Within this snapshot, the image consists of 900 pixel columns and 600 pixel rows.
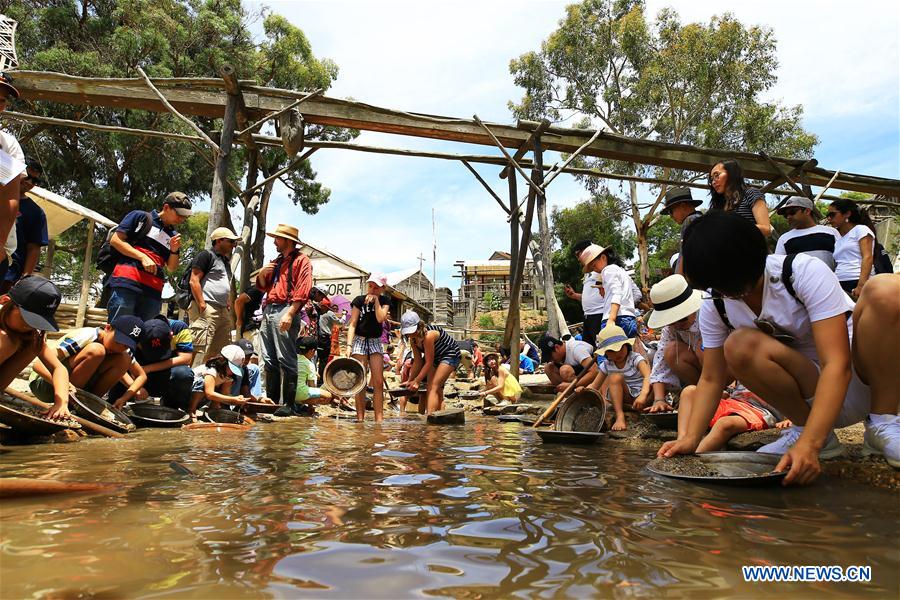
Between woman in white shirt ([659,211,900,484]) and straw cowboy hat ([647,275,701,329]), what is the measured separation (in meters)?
0.77

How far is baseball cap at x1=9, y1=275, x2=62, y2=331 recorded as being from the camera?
3.26 meters

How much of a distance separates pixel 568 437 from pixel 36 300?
334 centimetres

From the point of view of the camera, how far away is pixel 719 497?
6.30ft

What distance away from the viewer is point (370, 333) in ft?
20.5

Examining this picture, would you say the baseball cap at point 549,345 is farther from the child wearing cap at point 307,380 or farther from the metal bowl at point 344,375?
the child wearing cap at point 307,380

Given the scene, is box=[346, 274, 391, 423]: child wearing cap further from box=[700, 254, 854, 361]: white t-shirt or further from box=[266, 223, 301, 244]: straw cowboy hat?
box=[700, 254, 854, 361]: white t-shirt

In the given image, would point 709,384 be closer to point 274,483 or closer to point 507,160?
point 274,483

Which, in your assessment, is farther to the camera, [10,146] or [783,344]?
[10,146]

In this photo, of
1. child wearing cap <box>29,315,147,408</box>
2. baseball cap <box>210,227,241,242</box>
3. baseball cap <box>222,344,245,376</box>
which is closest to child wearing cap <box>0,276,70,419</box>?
child wearing cap <box>29,315,147,408</box>

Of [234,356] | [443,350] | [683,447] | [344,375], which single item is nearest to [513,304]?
[443,350]

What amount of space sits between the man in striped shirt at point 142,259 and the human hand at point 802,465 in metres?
4.44

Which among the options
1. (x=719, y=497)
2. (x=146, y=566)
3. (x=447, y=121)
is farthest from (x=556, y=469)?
(x=447, y=121)

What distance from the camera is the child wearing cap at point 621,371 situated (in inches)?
179

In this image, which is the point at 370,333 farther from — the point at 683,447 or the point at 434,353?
the point at 683,447
